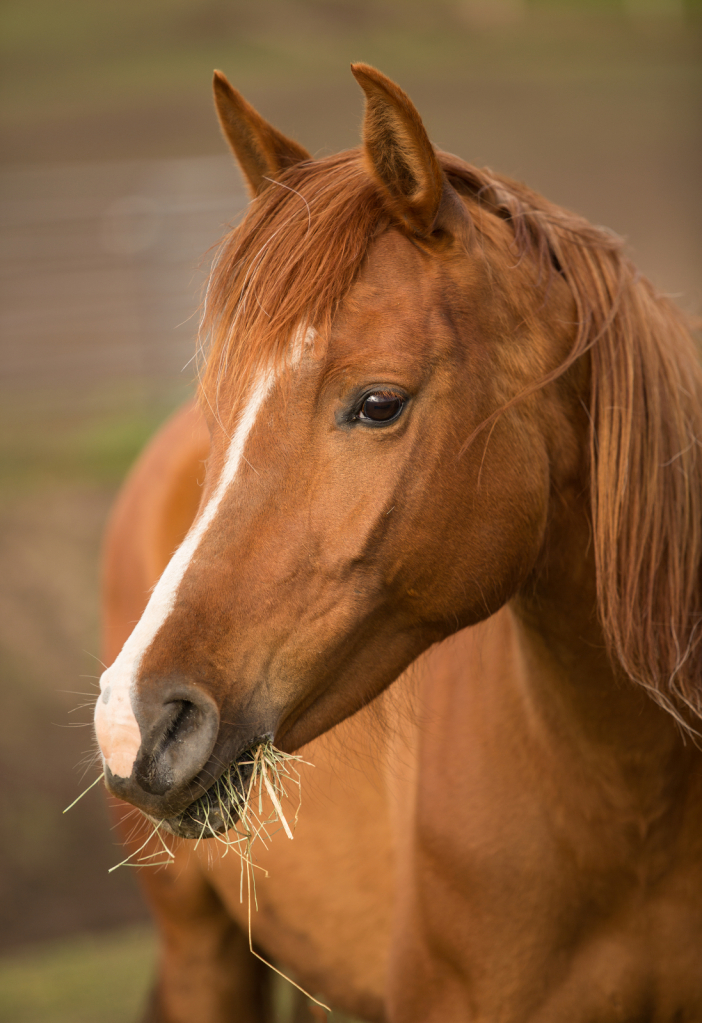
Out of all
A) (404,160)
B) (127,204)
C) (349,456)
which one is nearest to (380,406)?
(349,456)

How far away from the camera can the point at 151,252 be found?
8.10 m

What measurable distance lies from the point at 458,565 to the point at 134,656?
1.70ft

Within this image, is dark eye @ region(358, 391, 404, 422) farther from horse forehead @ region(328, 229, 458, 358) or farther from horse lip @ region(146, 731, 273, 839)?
horse lip @ region(146, 731, 273, 839)

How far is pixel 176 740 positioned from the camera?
118 cm

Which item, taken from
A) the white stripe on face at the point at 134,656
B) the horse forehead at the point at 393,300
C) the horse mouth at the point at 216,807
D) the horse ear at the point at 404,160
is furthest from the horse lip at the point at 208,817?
the horse ear at the point at 404,160

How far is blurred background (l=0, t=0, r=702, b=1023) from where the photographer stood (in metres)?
5.40

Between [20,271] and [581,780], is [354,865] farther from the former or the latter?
[20,271]

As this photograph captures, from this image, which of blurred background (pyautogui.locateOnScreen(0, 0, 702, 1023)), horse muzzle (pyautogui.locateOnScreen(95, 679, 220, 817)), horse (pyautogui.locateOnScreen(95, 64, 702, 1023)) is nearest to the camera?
horse muzzle (pyautogui.locateOnScreen(95, 679, 220, 817))

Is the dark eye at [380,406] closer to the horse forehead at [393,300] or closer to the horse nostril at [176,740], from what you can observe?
the horse forehead at [393,300]

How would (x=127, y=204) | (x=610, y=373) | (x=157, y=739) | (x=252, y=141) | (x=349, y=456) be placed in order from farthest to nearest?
(x=127, y=204), (x=252, y=141), (x=610, y=373), (x=349, y=456), (x=157, y=739)

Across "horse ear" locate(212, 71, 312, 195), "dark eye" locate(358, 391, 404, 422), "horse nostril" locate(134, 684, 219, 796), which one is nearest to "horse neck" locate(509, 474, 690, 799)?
"dark eye" locate(358, 391, 404, 422)

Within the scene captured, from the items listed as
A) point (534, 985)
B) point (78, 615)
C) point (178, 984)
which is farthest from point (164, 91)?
point (534, 985)

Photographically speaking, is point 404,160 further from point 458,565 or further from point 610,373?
point 458,565

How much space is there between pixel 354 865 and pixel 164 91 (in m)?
14.7
